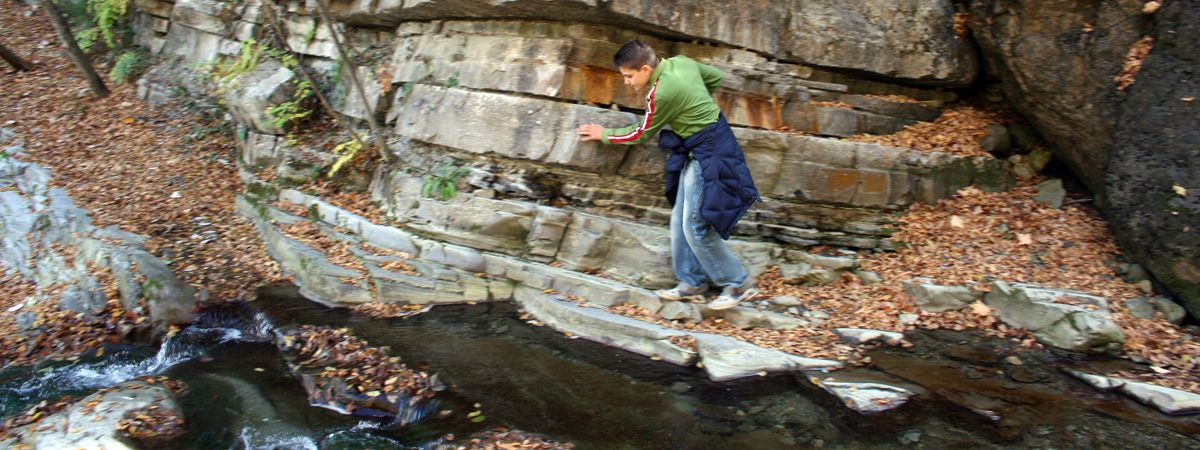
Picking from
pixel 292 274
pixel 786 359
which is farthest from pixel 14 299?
pixel 786 359

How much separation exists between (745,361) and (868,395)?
0.98m

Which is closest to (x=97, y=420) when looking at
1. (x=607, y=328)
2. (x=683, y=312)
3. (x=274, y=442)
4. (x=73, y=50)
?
(x=274, y=442)

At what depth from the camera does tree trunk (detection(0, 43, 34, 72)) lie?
1202cm

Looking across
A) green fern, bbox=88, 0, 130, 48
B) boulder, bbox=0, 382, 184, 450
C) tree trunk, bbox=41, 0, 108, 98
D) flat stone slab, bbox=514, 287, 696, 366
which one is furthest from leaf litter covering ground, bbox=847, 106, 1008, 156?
green fern, bbox=88, 0, 130, 48

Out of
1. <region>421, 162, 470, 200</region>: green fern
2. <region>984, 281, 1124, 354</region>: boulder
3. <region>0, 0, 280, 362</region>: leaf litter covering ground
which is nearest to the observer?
<region>984, 281, 1124, 354</region>: boulder

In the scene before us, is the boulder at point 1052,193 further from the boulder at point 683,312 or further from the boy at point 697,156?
the boulder at point 683,312

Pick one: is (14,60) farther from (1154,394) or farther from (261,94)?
(1154,394)

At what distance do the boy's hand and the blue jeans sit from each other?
0.95 m

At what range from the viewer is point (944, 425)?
5094mm

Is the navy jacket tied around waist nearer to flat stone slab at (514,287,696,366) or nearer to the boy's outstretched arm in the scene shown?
the boy's outstretched arm

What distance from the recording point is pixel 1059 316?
244 inches

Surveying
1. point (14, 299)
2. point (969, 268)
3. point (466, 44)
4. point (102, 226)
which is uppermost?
point (466, 44)

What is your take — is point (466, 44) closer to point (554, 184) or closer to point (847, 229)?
point (554, 184)

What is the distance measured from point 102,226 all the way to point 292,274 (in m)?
2.47
